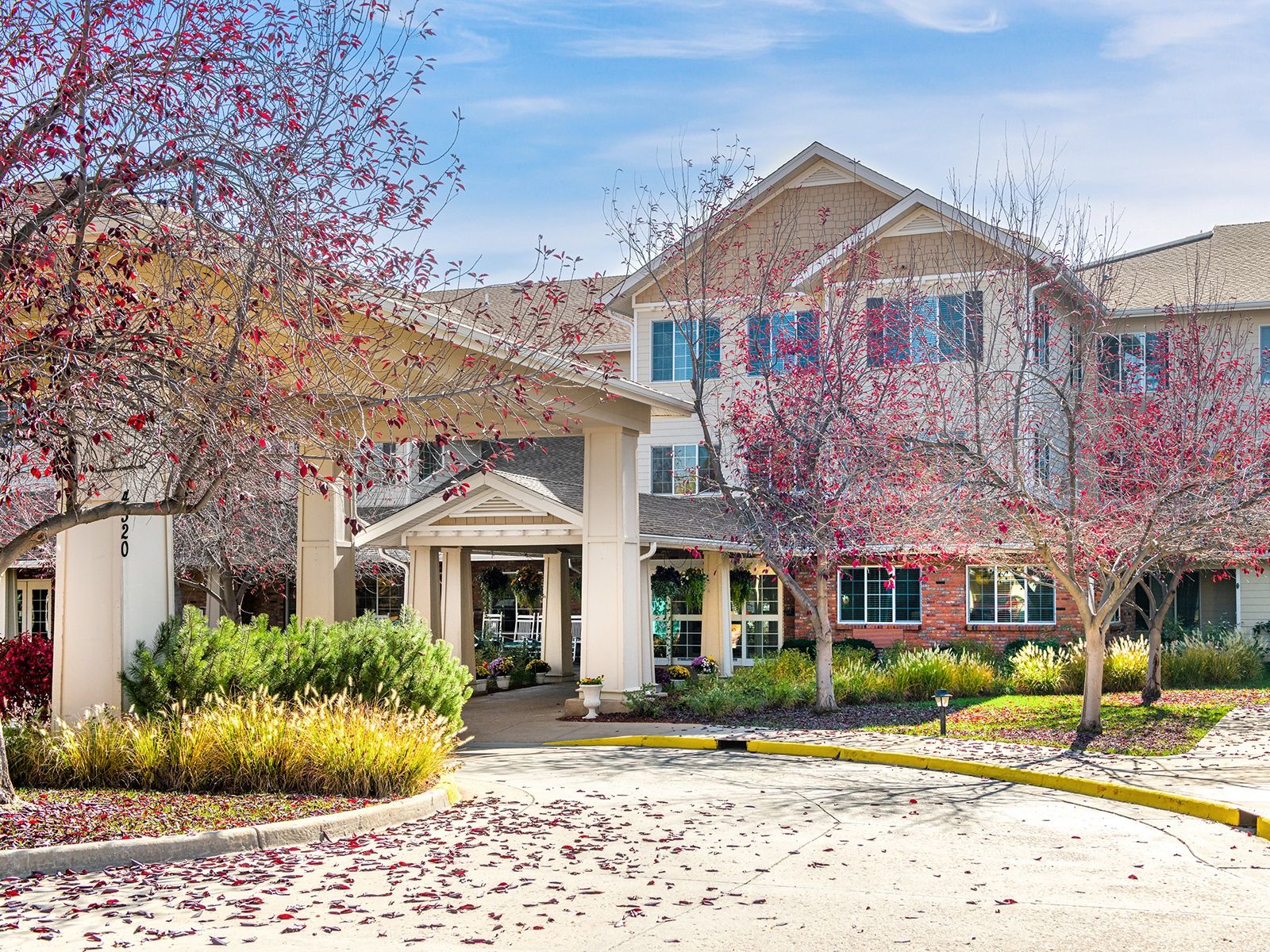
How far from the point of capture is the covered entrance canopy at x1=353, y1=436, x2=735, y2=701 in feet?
63.6

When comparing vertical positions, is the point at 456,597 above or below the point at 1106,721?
above

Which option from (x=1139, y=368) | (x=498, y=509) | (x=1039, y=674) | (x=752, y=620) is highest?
(x=1139, y=368)

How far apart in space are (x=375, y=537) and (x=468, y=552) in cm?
273

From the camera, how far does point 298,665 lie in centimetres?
1444

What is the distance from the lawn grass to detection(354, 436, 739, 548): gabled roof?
4.72 metres

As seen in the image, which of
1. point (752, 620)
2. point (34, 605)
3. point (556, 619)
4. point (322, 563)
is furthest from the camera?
point (34, 605)

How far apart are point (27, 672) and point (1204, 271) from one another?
942 inches

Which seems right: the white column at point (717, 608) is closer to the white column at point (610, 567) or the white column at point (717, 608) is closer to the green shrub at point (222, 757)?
the white column at point (610, 567)

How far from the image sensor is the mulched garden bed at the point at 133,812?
9.03m

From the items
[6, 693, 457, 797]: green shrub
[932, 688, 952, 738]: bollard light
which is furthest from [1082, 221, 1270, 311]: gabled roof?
[6, 693, 457, 797]: green shrub

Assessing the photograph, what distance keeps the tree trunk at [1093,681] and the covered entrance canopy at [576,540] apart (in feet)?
21.3

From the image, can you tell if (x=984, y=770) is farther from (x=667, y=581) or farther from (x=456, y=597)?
(x=456, y=597)

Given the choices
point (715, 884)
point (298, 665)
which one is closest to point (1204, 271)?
point (298, 665)

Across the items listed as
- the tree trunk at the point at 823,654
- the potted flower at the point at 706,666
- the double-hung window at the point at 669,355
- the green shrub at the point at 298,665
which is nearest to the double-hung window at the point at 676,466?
the double-hung window at the point at 669,355
